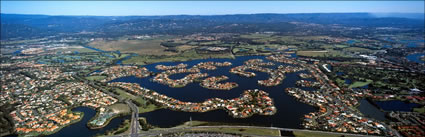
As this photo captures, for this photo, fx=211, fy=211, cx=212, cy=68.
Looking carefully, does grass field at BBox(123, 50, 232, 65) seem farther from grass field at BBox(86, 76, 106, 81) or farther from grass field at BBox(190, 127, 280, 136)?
grass field at BBox(190, 127, 280, 136)

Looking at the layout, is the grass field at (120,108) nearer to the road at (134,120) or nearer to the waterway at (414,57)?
the road at (134,120)

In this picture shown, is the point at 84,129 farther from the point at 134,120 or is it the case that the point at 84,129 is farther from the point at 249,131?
the point at 249,131

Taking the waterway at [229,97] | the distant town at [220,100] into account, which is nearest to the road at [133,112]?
the distant town at [220,100]

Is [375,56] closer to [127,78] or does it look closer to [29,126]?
[127,78]

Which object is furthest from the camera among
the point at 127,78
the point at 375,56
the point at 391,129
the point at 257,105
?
the point at 375,56

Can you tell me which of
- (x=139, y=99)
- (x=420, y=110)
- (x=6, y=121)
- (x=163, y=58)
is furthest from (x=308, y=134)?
(x=163, y=58)

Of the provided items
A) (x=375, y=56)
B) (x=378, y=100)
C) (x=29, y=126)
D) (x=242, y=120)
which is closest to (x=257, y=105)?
(x=242, y=120)

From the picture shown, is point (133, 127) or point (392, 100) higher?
point (392, 100)

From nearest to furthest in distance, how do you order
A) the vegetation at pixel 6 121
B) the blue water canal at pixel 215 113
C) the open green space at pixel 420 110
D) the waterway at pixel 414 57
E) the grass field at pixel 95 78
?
the vegetation at pixel 6 121 → the blue water canal at pixel 215 113 → the open green space at pixel 420 110 → the grass field at pixel 95 78 → the waterway at pixel 414 57
